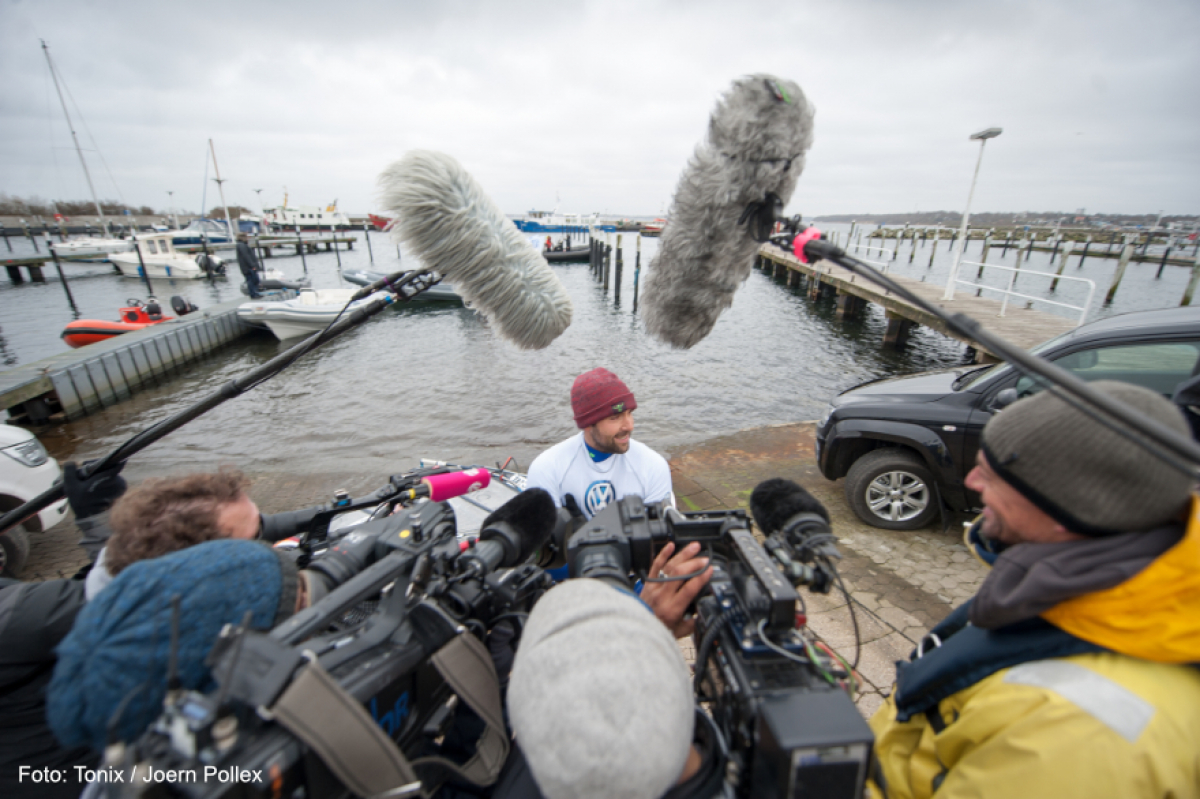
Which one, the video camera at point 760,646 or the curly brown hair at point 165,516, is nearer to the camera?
the video camera at point 760,646

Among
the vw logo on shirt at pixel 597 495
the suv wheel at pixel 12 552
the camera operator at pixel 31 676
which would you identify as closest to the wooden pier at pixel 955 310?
the vw logo on shirt at pixel 597 495

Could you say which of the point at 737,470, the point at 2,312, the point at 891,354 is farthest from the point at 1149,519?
the point at 2,312

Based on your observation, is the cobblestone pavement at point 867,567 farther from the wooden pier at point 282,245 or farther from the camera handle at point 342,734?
the wooden pier at point 282,245

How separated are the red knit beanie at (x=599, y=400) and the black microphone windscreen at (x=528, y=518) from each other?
0.91 meters

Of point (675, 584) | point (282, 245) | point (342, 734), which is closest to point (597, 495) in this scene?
point (675, 584)

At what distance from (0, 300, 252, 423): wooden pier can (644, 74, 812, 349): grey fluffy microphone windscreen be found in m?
12.2

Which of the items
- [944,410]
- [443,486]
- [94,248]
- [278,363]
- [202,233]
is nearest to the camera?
[278,363]

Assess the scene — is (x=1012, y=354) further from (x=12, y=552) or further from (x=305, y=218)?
(x=305, y=218)

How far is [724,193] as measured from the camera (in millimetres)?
1427

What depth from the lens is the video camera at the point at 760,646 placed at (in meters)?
0.86

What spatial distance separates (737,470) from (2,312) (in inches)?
1294

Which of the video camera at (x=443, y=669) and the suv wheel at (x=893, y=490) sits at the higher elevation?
the video camera at (x=443, y=669)

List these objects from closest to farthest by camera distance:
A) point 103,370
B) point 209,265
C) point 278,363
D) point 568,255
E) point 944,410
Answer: point 278,363
point 944,410
point 103,370
point 209,265
point 568,255

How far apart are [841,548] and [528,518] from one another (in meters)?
4.15
